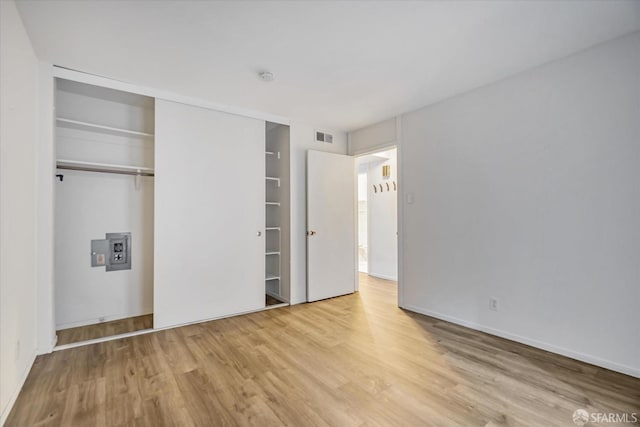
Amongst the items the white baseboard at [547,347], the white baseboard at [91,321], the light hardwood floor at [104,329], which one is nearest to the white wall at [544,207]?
the white baseboard at [547,347]

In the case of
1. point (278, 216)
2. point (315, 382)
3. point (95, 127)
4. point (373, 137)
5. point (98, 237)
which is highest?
point (373, 137)

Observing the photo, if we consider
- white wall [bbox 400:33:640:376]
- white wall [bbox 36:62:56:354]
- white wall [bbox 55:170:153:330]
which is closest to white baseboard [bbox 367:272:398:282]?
white wall [bbox 400:33:640:376]

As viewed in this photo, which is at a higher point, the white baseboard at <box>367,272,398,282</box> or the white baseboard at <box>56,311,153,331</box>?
the white baseboard at <box>56,311,153,331</box>

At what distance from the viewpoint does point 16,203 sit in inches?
77.8

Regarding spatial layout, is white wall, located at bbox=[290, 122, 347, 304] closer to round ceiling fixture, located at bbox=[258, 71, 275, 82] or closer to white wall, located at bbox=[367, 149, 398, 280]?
round ceiling fixture, located at bbox=[258, 71, 275, 82]

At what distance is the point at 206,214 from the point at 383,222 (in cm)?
359

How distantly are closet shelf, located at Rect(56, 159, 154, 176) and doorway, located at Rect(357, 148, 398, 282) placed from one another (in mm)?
3666

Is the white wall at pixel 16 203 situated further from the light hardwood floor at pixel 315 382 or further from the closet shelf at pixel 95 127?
the closet shelf at pixel 95 127

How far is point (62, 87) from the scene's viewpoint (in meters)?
3.01

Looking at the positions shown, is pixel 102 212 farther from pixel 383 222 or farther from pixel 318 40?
pixel 383 222

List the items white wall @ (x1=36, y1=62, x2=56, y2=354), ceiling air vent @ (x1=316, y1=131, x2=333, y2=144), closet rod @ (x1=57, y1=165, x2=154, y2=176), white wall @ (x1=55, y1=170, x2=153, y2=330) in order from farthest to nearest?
ceiling air vent @ (x1=316, y1=131, x2=333, y2=144) < white wall @ (x1=55, y1=170, x2=153, y2=330) < closet rod @ (x1=57, y1=165, x2=154, y2=176) < white wall @ (x1=36, y1=62, x2=56, y2=354)

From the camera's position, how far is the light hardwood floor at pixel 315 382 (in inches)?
69.5

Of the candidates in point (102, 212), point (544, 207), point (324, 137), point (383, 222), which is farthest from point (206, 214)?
point (383, 222)

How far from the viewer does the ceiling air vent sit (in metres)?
4.41
